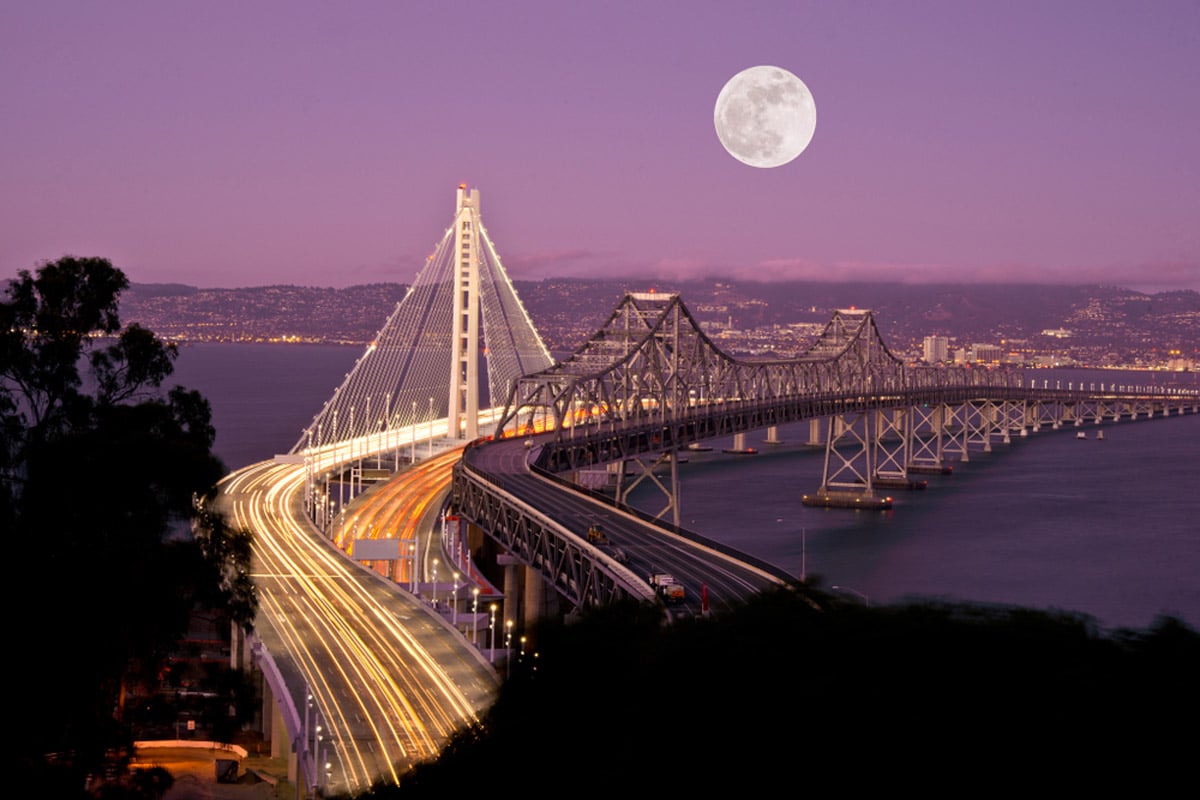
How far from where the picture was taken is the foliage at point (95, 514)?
42.3 ft

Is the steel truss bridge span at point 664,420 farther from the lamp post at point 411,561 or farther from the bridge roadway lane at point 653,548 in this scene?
the lamp post at point 411,561

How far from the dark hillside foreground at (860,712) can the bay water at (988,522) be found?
64.3 inches

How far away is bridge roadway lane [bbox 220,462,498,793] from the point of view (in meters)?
19.1

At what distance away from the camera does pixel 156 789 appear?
45.4 ft

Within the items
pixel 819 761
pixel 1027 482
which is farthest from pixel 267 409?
pixel 819 761

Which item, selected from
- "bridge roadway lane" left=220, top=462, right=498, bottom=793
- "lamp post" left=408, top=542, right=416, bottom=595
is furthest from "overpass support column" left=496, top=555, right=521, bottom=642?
"bridge roadway lane" left=220, top=462, right=498, bottom=793

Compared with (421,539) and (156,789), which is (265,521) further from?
(156,789)

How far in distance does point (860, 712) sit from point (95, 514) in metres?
9.73

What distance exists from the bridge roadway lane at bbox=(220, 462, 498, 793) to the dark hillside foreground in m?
3.25

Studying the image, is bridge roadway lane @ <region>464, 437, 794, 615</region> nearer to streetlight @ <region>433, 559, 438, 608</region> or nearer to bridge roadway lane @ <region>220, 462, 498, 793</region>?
streetlight @ <region>433, 559, 438, 608</region>

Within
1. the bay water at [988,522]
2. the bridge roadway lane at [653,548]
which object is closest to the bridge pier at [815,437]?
the bay water at [988,522]

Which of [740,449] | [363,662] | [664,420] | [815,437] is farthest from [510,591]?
[815,437]

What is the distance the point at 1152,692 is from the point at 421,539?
104ft

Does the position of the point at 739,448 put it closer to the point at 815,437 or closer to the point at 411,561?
the point at 815,437
